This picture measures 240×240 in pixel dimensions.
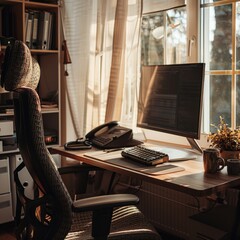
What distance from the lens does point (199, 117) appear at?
6.64 feet

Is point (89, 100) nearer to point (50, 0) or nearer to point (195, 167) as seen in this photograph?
point (50, 0)

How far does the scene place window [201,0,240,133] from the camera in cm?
251

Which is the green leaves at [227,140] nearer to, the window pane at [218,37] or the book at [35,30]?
the window pane at [218,37]

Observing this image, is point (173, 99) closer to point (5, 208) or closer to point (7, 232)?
point (5, 208)

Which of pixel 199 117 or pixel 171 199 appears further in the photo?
pixel 171 199

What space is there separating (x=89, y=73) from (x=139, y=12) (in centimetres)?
58

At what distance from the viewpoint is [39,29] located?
3.02 meters

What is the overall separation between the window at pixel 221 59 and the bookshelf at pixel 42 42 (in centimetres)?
112

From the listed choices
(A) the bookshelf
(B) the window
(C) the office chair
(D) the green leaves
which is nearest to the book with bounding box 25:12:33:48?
(A) the bookshelf

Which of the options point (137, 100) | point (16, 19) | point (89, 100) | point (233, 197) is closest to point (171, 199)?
point (233, 197)

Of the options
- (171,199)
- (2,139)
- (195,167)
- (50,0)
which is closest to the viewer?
(195,167)

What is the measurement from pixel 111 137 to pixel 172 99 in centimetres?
46

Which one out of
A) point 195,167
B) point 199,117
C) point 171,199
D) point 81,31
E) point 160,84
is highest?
point 81,31

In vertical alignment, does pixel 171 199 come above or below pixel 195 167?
below
